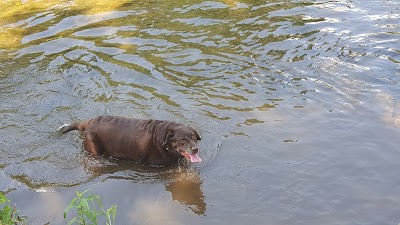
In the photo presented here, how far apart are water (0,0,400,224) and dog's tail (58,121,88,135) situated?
19 cm

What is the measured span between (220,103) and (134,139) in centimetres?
217

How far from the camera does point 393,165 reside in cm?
695

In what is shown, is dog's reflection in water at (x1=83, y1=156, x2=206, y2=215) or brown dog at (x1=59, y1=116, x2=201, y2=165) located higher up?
brown dog at (x1=59, y1=116, x2=201, y2=165)

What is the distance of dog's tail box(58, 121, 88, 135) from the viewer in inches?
307

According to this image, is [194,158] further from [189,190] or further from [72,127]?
[72,127]

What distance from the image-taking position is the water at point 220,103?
6.48m

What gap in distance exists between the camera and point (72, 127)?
7.95 m

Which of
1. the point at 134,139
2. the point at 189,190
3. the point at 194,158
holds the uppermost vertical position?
the point at 134,139

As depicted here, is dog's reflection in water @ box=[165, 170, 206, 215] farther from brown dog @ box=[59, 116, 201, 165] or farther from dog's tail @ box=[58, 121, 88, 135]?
dog's tail @ box=[58, 121, 88, 135]

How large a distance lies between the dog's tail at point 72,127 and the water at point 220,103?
0.62 ft

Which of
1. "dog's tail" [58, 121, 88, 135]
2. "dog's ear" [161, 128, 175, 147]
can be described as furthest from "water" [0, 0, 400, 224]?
"dog's ear" [161, 128, 175, 147]

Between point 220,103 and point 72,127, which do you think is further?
point 220,103

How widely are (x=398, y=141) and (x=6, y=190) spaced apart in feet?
19.2

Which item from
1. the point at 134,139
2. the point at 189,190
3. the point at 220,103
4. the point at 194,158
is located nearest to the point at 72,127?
the point at 134,139
